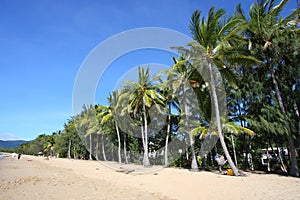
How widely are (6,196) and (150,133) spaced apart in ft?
73.6

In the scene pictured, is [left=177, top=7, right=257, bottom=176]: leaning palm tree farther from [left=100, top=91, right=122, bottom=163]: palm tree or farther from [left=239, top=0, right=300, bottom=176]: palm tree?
[left=100, top=91, right=122, bottom=163]: palm tree

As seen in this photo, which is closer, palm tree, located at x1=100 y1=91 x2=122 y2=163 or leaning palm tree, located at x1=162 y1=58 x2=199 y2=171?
leaning palm tree, located at x1=162 y1=58 x2=199 y2=171

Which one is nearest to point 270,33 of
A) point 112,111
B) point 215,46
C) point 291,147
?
A: point 215,46

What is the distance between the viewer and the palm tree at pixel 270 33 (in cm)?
1373

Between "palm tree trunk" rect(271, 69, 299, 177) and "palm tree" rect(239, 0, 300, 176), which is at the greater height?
"palm tree" rect(239, 0, 300, 176)

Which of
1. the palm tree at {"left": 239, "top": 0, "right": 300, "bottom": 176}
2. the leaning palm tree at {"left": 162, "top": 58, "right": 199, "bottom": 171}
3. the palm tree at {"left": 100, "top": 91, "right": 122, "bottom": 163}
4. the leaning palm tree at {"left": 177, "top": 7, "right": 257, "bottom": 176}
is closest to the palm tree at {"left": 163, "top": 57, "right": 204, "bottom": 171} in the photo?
the leaning palm tree at {"left": 162, "top": 58, "right": 199, "bottom": 171}

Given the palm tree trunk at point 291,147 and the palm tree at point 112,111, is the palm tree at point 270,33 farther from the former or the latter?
the palm tree at point 112,111

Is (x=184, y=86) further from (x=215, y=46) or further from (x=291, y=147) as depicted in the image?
(x=291, y=147)

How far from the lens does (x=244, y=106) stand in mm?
17156

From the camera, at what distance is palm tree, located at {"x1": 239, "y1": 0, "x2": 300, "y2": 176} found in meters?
13.7

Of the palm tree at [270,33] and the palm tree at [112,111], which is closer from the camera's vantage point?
the palm tree at [270,33]

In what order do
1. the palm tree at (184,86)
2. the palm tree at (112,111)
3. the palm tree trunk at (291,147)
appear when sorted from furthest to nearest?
the palm tree at (112,111) < the palm tree at (184,86) < the palm tree trunk at (291,147)

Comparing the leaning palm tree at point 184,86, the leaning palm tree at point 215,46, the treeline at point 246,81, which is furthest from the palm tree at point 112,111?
the leaning palm tree at point 215,46

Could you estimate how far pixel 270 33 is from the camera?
13.9 m
